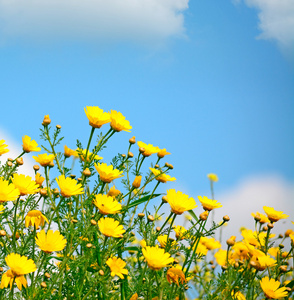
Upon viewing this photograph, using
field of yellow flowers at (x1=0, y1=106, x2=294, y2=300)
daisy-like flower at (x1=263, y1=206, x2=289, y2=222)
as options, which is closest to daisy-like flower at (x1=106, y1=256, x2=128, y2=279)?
field of yellow flowers at (x1=0, y1=106, x2=294, y2=300)

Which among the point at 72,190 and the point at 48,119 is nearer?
the point at 72,190

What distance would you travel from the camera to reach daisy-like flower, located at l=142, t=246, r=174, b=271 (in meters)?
1.66

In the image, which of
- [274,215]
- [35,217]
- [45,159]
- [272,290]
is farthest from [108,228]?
[274,215]

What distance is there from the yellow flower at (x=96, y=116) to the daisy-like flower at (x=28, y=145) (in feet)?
1.35

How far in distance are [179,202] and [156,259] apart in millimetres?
305

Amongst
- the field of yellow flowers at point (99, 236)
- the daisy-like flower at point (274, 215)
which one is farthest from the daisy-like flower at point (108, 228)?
the daisy-like flower at point (274, 215)

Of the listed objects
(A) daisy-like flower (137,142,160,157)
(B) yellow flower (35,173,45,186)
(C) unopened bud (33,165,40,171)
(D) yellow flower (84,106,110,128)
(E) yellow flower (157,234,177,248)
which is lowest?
(E) yellow flower (157,234,177,248)

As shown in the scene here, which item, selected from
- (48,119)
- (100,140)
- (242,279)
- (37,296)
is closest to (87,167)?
(100,140)

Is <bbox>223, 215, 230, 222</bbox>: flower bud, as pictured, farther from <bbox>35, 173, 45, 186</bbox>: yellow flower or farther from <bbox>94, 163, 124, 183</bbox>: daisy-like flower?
<bbox>35, 173, 45, 186</bbox>: yellow flower

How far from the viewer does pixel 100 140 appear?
79.4 inches

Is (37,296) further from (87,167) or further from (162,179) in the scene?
(162,179)

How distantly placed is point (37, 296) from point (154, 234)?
59 cm

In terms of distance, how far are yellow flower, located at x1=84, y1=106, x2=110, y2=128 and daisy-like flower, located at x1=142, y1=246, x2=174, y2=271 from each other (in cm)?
59

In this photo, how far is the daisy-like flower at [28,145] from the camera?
2164mm
